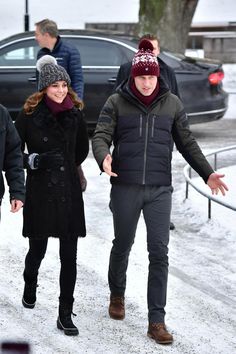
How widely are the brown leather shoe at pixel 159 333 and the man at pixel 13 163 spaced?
1107 mm

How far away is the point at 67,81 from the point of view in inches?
246

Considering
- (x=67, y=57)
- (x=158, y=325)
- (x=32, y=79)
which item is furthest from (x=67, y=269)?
(x=32, y=79)

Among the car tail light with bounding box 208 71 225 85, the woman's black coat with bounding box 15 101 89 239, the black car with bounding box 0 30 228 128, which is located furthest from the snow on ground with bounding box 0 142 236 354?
the car tail light with bounding box 208 71 225 85

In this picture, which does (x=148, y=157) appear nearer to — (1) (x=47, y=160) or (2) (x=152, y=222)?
(2) (x=152, y=222)

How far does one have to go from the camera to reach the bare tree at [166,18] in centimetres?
1862

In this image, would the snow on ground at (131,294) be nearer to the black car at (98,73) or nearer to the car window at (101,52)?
the black car at (98,73)

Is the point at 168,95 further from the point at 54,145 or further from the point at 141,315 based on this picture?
the point at 141,315

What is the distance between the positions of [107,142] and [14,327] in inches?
50.3

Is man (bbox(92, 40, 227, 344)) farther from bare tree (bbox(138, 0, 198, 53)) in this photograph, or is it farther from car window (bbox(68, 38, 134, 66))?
bare tree (bbox(138, 0, 198, 53))

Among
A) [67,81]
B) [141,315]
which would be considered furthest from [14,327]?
[67,81]

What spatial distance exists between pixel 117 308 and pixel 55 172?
1053 mm

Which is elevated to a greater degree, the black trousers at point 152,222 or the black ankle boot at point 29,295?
the black trousers at point 152,222

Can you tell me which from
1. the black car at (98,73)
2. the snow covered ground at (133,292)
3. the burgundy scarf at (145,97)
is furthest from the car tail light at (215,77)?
the burgundy scarf at (145,97)

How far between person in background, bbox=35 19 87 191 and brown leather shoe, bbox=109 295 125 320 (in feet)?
9.54
